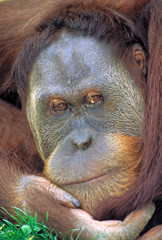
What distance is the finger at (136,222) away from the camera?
245cm

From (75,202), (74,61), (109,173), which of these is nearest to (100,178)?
(109,173)

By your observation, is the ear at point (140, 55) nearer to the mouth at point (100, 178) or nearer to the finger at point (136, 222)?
the mouth at point (100, 178)

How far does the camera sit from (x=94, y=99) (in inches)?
107

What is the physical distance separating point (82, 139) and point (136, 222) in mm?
573

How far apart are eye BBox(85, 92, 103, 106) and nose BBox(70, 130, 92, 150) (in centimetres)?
20

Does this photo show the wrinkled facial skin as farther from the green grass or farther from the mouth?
the green grass

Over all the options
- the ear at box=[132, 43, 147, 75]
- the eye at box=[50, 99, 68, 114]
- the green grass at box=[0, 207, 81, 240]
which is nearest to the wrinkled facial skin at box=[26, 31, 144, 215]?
the eye at box=[50, 99, 68, 114]

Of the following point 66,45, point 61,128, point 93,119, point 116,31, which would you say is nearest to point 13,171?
point 61,128

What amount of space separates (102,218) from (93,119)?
0.61 metres

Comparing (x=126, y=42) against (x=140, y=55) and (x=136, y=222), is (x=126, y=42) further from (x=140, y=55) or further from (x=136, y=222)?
(x=136, y=222)

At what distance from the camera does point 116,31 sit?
2.79 meters

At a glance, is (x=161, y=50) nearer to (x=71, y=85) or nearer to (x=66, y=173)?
(x=71, y=85)

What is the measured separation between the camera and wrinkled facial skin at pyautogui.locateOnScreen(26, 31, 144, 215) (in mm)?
2574

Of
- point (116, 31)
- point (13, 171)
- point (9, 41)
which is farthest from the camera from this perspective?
point (9, 41)
